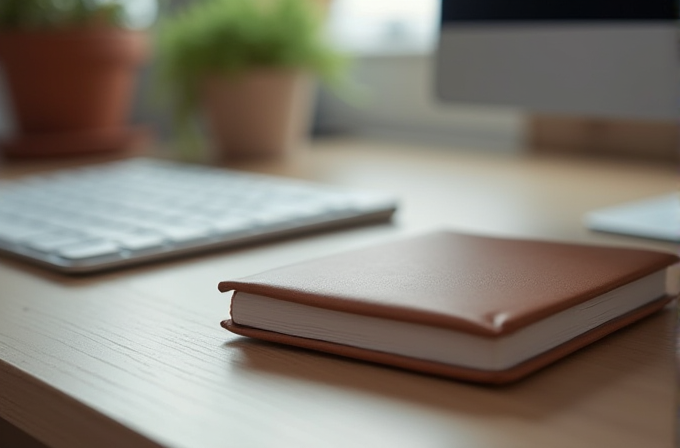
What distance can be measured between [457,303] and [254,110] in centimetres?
94

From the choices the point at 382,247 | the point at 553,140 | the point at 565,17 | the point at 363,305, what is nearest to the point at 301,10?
the point at 553,140

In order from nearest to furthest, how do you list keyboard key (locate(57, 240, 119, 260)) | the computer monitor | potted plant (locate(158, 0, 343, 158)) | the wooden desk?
1. the wooden desk
2. keyboard key (locate(57, 240, 119, 260))
3. the computer monitor
4. potted plant (locate(158, 0, 343, 158))

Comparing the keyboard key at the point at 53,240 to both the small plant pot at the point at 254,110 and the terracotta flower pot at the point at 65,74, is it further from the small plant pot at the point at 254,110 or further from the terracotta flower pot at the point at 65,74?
the terracotta flower pot at the point at 65,74

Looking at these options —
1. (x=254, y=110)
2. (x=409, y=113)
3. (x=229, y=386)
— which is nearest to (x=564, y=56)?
(x=229, y=386)

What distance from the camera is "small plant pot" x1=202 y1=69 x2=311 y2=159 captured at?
129 centimetres

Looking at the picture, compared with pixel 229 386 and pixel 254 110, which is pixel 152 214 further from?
pixel 254 110

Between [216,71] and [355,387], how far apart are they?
38.3 inches

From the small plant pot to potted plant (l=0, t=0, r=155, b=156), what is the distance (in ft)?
0.68

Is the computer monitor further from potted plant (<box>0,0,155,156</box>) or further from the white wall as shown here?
potted plant (<box>0,0,155,156</box>)

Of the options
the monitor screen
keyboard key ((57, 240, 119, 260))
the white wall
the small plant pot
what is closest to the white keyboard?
keyboard key ((57, 240, 119, 260))

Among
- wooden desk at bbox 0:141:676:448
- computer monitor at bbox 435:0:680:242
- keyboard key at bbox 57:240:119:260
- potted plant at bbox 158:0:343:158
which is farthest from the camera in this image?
potted plant at bbox 158:0:343:158

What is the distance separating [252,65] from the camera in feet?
4.25

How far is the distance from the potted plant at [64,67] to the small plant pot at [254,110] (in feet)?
0.68

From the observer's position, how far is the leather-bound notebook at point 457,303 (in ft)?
1.26
